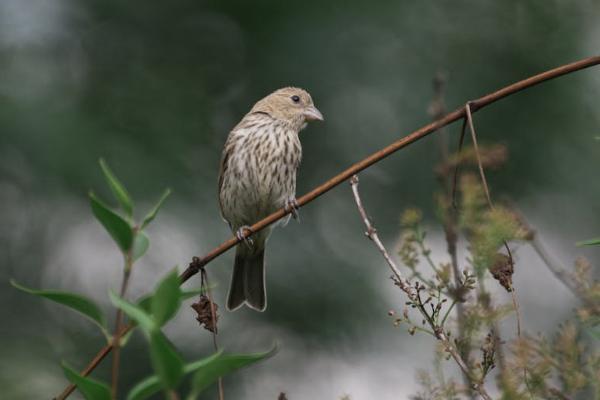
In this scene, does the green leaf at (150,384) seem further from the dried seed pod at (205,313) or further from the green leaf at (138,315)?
the dried seed pod at (205,313)

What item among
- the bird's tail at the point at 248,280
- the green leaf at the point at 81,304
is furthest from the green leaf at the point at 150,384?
the bird's tail at the point at 248,280

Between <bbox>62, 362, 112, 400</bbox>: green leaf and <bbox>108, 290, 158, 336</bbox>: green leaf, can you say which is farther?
<bbox>62, 362, 112, 400</bbox>: green leaf

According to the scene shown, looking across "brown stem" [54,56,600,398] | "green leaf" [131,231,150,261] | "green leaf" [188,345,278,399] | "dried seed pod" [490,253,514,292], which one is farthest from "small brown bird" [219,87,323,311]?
"green leaf" [188,345,278,399]

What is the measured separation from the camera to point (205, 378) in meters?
1.20

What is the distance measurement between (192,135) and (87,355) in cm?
208

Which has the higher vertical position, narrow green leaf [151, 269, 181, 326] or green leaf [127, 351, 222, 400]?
narrow green leaf [151, 269, 181, 326]

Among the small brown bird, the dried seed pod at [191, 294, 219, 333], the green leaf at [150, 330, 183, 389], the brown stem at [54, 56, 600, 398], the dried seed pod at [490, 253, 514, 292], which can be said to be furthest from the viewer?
the small brown bird

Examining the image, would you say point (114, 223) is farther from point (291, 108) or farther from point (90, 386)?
point (291, 108)

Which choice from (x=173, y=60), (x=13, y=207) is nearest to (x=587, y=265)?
(x=13, y=207)

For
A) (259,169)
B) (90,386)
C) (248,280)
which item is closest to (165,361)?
(90,386)

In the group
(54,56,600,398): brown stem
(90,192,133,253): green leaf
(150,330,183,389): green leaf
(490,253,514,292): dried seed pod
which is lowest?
(150,330,183,389): green leaf

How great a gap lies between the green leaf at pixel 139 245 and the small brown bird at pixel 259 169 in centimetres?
304

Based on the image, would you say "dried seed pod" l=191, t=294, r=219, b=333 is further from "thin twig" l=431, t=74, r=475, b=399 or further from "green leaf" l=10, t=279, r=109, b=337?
"green leaf" l=10, t=279, r=109, b=337

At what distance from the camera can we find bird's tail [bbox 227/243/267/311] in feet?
15.2
